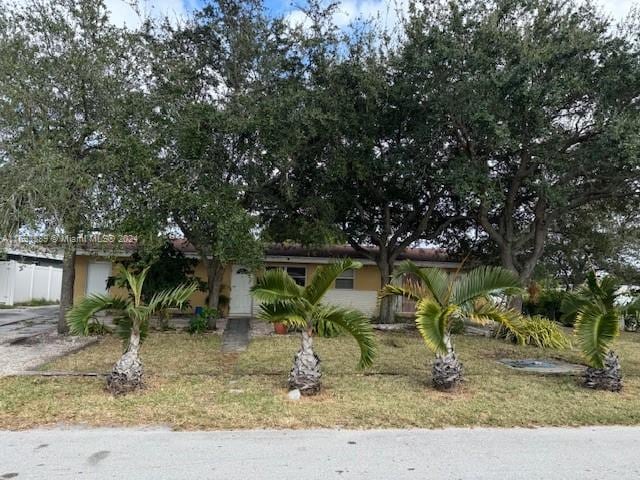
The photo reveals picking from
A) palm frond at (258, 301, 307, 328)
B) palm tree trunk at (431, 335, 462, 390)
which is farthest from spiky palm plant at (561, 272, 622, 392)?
palm frond at (258, 301, 307, 328)

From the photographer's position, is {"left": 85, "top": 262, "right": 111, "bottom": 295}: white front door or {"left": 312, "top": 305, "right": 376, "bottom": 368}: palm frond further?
{"left": 85, "top": 262, "right": 111, "bottom": 295}: white front door

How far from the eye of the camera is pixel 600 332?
25.1 feet

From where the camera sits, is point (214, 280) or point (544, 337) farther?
point (214, 280)

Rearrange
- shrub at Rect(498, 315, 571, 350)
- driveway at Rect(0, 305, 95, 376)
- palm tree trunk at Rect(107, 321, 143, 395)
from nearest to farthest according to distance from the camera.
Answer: palm tree trunk at Rect(107, 321, 143, 395) → driveway at Rect(0, 305, 95, 376) → shrub at Rect(498, 315, 571, 350)

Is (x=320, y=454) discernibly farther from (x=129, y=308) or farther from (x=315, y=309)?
(x=129, y=308)

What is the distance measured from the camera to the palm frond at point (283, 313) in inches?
284

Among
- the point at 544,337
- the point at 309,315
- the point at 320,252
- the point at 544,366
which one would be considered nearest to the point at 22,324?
the point at 320,252

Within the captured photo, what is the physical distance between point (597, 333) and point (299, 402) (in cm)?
446

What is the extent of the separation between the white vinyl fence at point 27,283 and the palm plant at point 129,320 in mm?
14907

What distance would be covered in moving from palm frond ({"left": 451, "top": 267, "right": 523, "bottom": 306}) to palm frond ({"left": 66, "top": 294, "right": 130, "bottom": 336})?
4724mm

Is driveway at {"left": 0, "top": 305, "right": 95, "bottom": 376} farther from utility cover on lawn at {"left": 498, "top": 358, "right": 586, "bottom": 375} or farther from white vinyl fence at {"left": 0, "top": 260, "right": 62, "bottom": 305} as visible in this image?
utility cover on lawn at {"left": 498, "top": 358, "right": 586, "bottom": 375}

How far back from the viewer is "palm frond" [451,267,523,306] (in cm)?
746

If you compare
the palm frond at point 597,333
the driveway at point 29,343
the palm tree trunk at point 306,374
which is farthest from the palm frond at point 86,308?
the palm frond at point 597,333

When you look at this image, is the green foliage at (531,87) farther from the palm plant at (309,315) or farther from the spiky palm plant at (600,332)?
the palm plant at (309,315)
